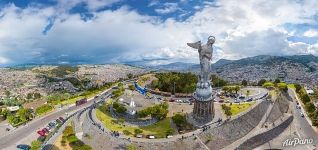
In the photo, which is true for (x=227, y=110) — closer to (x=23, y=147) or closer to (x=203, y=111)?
(x=203, y=111)

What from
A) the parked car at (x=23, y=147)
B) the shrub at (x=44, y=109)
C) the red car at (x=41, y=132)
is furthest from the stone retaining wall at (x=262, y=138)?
the shrub at (x=44, y=109)

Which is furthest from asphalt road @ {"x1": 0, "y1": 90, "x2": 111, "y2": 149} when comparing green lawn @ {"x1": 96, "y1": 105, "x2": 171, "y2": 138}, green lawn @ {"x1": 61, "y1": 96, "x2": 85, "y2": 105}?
green lawn @ {"x1": 96, "y1": 105, "x2": 171, "y2": 138}

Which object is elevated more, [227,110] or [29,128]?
[227,110]

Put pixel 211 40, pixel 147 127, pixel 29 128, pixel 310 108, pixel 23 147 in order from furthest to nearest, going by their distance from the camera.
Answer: pixel 310 108, pixel 29 128, pixel 211 40, pixel 147 127, pixel 23 147

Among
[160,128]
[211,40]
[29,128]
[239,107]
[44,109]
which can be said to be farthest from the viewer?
[44,109]

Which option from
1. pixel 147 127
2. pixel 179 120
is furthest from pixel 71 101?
pixel 179 120

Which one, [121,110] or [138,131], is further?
[121,110]
